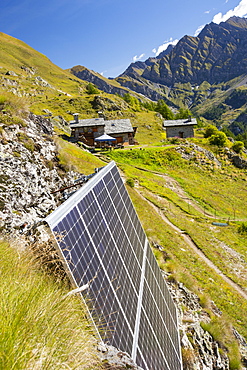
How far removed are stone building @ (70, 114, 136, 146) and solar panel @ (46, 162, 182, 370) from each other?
209 feet

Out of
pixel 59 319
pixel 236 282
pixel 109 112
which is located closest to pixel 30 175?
pixel 59 319

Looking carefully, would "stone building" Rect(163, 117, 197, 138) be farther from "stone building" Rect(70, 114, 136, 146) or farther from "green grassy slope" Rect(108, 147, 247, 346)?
"green grassy slope" Rect(108, 147, 247, 346)

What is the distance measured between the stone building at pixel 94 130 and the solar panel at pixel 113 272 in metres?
63.8

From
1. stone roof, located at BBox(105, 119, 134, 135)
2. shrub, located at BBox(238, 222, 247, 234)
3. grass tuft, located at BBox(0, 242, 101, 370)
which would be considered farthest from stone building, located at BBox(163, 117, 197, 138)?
grass tuft, located at BBox(0, 242, 101, 370)

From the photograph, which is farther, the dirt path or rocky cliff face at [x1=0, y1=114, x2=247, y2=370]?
the dirt path

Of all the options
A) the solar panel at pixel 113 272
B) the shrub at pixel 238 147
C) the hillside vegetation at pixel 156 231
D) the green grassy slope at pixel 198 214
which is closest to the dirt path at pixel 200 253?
the hillside vegetation at pixel 156 231

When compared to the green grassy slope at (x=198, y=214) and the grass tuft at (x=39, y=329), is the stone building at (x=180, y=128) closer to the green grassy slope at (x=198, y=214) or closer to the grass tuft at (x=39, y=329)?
the green grassy slope at (x=198, y=214)

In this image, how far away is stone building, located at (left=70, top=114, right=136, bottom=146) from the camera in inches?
2788

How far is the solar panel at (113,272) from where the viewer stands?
4.87 m

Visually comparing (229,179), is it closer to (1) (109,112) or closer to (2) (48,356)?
(2) (48,356)

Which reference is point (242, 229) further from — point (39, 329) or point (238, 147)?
point (238, 147)

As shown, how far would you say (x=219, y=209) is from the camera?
38906mm

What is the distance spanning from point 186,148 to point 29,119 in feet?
175

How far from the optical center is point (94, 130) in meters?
71.8
